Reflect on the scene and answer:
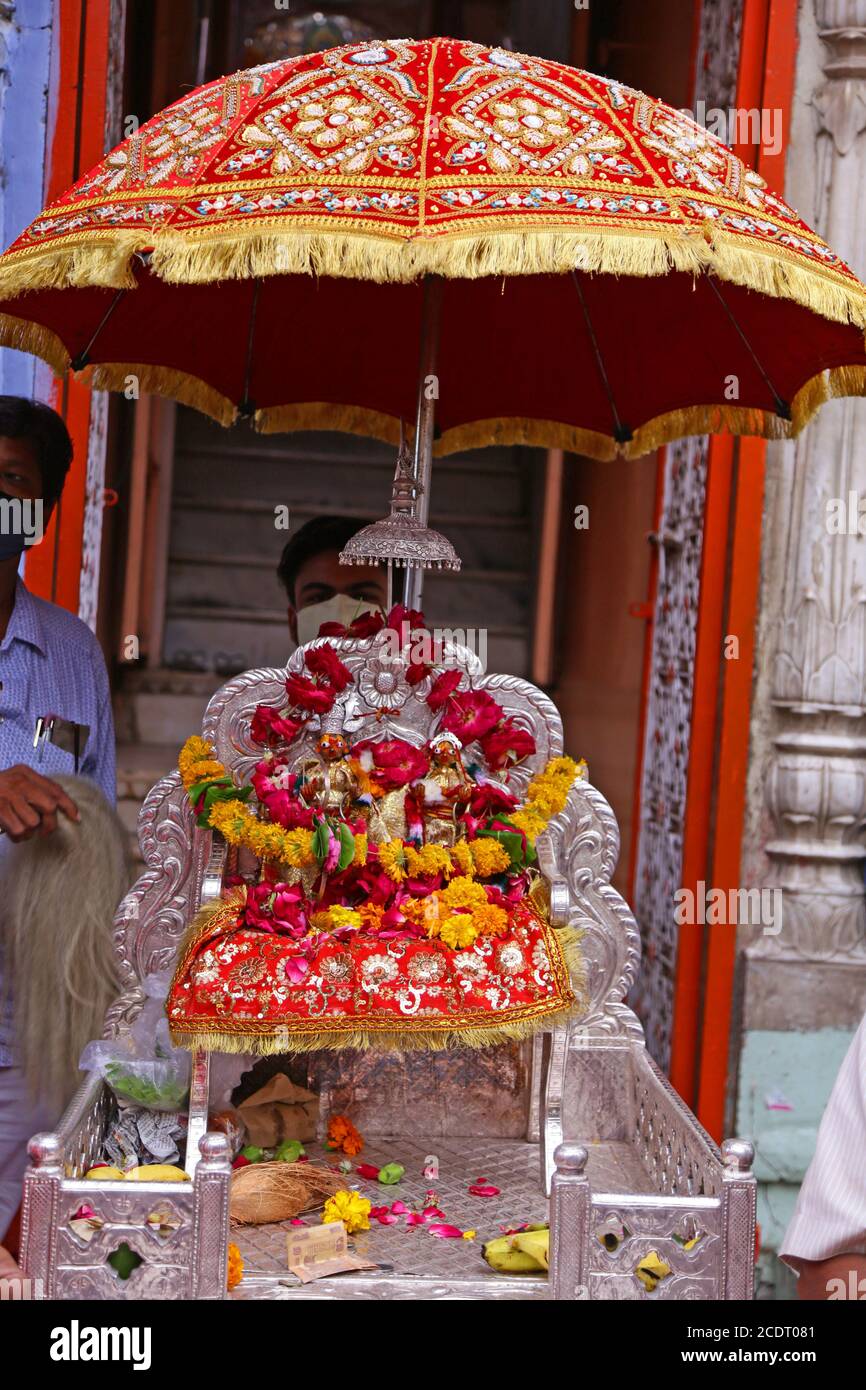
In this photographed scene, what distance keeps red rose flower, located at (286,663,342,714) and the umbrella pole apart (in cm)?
36

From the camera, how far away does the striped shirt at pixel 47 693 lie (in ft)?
9.63

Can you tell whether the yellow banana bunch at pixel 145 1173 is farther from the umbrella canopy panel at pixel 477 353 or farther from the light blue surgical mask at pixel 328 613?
the umbrella canopy panel at pixel 477 353

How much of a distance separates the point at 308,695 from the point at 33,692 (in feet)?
1.99

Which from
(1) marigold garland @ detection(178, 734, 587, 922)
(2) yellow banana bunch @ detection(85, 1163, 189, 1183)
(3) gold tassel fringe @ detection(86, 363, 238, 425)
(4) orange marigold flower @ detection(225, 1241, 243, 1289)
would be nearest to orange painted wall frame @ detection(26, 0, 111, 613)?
(3) gold tassel fringe @ detection(86, 363, 238, 425)

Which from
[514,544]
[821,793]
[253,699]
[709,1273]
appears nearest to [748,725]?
[821,793]

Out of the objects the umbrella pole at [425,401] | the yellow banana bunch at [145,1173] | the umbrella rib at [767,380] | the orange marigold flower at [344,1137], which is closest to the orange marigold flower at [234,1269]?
the yellow banana bunch at [145,1173]

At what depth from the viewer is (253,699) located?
3119 mm

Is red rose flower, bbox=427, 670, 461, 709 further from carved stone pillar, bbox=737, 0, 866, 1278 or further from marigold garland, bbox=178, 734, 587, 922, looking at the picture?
carved stone pillar, bbox=737, 0, 866, 1278

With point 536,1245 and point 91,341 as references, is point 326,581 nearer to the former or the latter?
point 91,341

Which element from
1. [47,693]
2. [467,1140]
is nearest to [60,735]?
[47,693]

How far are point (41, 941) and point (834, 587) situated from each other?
268cm

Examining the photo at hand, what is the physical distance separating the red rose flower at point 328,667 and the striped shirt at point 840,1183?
1.52 m

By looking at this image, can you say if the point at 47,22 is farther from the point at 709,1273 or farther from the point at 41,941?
the point at 709,1273

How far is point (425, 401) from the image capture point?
3.14 meters
